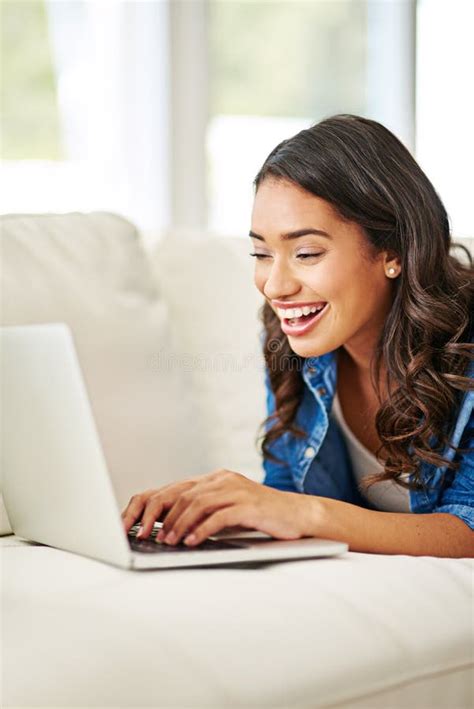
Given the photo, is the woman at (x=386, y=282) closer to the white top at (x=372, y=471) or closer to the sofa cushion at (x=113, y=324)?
the white top at (x=372, y=471)

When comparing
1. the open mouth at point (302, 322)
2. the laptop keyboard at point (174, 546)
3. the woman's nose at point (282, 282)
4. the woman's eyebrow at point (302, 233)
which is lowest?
the laptop keyboard at point (174, 546)

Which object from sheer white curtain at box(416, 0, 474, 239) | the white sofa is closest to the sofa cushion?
the white sofa

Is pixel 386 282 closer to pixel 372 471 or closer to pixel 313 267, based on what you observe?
pixel 313 267

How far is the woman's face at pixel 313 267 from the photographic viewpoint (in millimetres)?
1390

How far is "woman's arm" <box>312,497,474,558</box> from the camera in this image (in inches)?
45.2

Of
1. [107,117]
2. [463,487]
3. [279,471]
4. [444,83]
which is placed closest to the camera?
[463,487]

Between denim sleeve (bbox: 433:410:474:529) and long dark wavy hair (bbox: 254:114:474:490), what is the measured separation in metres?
0.01

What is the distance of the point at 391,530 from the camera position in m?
1.22

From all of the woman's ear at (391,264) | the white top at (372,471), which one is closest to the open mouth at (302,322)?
the woman's ear at (391,264)

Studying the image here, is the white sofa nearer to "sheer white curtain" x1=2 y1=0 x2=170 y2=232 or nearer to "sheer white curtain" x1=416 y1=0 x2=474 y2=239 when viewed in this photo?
"sheer white curtain" x1=2 y1=0 x2=170 y2=232

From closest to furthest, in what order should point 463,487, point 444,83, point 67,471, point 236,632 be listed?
point 236,632 < point 67,471 < point 463,487 < point 444,83

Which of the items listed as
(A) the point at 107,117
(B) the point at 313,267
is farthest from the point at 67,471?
(A) the point at 107,117

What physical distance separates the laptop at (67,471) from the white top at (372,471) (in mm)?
480

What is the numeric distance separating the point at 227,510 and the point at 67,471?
19 centimetres
